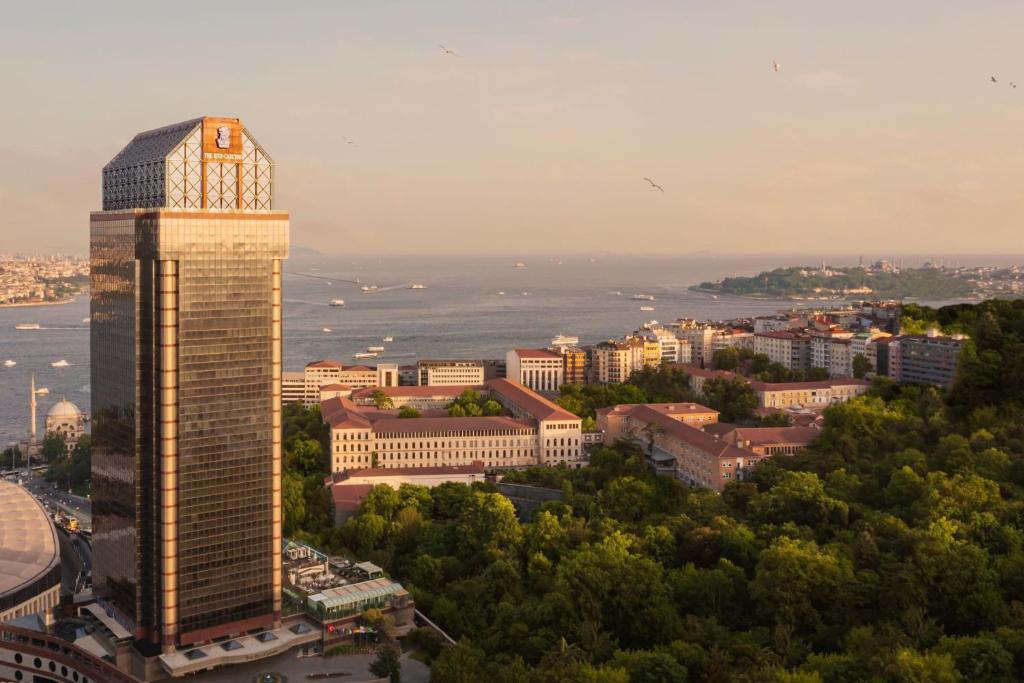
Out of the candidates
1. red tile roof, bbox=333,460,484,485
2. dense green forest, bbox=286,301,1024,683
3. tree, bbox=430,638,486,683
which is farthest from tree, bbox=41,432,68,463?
tree, bbox=430,638,486,683

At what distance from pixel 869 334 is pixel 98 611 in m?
32.7

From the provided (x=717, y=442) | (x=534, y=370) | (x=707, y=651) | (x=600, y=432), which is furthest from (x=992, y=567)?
(x=534, y=370)

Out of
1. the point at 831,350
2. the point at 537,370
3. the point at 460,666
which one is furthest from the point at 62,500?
the point at 831,350

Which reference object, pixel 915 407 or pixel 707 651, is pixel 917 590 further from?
pixel 915 407

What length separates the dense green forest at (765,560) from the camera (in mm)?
16219

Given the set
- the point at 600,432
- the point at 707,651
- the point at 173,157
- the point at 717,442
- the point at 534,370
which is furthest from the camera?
the point at 534,370

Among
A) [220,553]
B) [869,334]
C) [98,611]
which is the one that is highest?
[869,334]

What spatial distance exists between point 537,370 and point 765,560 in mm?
29011

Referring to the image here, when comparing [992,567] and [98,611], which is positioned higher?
[992,567]

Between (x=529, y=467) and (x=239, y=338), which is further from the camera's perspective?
(x=529, y=467)

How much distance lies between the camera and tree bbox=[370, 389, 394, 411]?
129 feet

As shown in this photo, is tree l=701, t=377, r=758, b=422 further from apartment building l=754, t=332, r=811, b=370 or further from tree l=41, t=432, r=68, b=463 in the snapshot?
tree l=41, t=432, r=68, b=463

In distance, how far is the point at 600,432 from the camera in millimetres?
34812

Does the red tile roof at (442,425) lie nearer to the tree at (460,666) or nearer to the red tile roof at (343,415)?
the red tile roof at (343,415)
